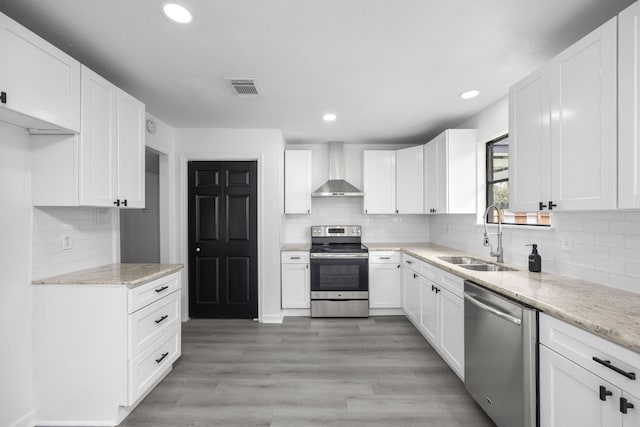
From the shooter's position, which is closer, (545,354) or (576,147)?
(545,354)

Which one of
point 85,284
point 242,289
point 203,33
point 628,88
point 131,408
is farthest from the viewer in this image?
point 242,289

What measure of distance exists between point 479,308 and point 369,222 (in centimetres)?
265

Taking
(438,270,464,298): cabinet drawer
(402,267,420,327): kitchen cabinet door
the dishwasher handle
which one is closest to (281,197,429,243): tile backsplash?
(402,267,420,327): kitchen cabinet door

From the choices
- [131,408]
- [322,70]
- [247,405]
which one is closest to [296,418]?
[247,405]

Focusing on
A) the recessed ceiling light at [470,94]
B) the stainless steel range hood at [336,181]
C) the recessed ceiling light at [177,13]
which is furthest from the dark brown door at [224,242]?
the recessed ceiling light at [470,94]

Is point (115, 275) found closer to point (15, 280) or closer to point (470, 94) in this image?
point (15, 280)

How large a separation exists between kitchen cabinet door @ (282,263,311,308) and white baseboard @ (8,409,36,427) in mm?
2388

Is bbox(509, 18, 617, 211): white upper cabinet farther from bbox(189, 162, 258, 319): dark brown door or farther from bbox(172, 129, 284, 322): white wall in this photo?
bbox(189, 162, 258, 319): dark brown door

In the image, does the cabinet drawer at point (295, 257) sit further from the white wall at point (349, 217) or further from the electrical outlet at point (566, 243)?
the electrical outlet at point (566, 243)

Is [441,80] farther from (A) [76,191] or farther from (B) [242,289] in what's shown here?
(B) [242,289]

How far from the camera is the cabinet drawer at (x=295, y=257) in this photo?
3766mm

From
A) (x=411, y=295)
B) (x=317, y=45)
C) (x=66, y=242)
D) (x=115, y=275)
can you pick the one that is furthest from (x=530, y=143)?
(x=66, y=242)

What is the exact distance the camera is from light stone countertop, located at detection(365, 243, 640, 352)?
1088 millimetres

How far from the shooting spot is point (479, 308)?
6.14 feet
